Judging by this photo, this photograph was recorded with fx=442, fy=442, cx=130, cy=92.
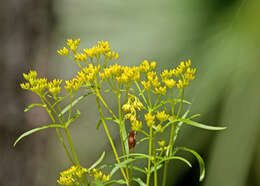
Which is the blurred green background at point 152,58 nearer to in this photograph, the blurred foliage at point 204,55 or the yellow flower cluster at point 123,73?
the blurred foliage at point 204,55

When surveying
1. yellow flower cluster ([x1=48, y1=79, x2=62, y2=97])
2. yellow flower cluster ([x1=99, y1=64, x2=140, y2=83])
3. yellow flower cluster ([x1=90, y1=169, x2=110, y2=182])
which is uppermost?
yellow flower cluster ([x1=99, y1=64, x2=140, y2=83])

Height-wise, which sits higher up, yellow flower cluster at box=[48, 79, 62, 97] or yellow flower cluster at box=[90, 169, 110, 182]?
yellow flower cluster at box=[48, 79, 62, 97]

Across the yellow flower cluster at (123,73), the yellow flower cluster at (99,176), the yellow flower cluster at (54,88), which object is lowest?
the yellow flower cluster at (99,176)

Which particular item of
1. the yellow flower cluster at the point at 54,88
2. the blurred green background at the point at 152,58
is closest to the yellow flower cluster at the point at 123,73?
the yellow flower cluster at the point at 54,88

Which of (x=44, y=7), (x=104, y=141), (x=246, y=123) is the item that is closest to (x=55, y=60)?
(x=44, y=7)

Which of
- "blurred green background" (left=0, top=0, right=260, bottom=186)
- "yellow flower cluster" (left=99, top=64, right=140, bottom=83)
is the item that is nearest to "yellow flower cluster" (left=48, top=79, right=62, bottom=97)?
"yellow flower cluster" (left=99, top=64, right=140, bottom=83)

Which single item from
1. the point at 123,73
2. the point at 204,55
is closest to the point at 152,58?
the point at 204,55

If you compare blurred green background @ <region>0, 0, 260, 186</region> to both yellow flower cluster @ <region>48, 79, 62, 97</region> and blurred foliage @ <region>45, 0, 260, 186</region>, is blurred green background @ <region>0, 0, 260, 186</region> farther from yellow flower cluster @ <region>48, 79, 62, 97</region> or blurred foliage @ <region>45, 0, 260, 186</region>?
yellow flower cluster @ <region>48, 79, 62, 97</region>
